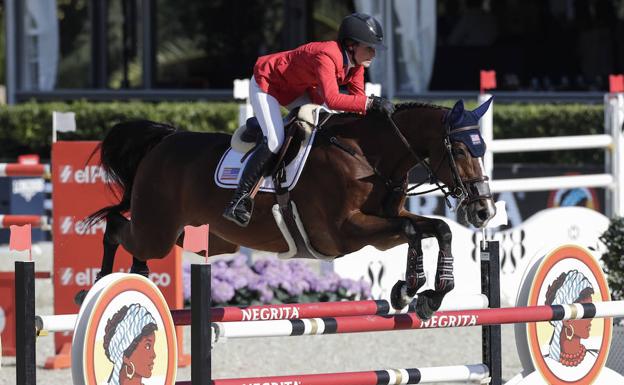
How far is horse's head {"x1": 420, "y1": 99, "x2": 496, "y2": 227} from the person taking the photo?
590 cm

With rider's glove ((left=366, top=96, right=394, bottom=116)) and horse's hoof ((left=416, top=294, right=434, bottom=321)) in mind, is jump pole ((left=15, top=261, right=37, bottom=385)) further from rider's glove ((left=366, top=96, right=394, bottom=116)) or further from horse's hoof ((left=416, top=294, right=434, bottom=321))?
rider's glove ((left=366, top=96, right=394, bottom=116))

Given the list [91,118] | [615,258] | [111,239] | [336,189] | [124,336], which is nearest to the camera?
[124,336]

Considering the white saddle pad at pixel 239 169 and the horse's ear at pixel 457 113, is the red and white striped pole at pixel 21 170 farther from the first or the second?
the horse's ear at pixel 457 113

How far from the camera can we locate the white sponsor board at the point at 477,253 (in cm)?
916

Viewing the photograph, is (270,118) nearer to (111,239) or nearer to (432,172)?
(432,172)

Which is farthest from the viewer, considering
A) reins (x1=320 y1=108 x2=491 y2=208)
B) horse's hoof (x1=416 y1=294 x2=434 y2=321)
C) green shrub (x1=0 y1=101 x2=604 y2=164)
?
green shrub (x1=0 y1=101 x2=604 y2=164)

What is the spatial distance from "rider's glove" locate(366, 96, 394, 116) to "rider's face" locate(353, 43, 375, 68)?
0.58 ft

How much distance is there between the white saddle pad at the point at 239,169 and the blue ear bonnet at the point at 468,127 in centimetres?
73

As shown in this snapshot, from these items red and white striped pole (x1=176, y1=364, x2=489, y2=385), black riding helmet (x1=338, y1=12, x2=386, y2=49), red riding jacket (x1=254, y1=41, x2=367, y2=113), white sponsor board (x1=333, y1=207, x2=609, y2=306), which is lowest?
red and white striped pole (x1=176, y1=364, x2=489, y2=385)

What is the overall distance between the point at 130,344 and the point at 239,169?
1.75 metres

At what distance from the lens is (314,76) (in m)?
6.40

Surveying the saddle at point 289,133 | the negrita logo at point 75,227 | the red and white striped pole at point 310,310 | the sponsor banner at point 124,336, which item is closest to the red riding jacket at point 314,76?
the saddle at point 289,133

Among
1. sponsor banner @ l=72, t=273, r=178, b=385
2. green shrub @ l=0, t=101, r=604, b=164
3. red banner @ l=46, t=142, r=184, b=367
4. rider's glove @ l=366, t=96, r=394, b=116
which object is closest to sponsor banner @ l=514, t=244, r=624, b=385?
rider's glove @ l=366, t=96, r=394, b=116

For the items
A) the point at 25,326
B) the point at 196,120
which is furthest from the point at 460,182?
the point at 196,120
